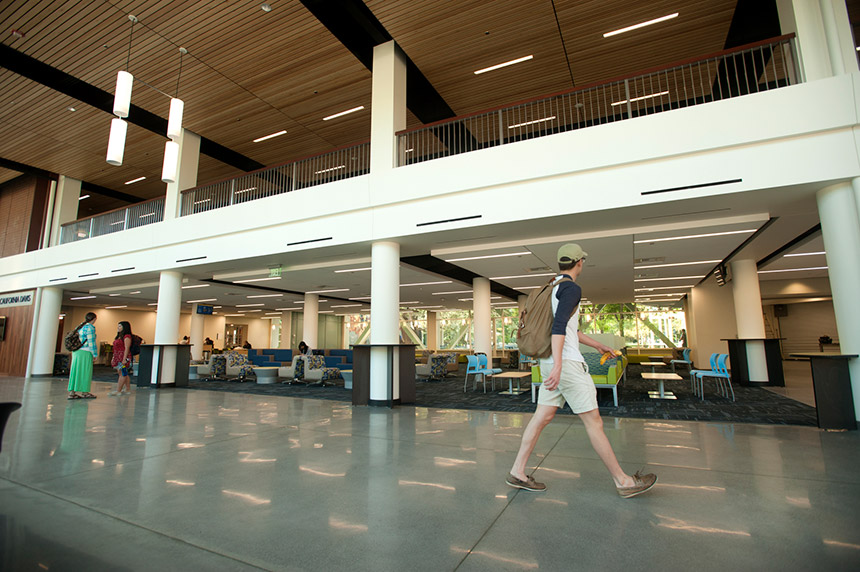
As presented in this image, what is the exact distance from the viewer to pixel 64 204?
15.0 m

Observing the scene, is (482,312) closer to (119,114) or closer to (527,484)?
(119,114)

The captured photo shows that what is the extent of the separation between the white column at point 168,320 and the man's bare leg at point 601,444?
11.7 metres

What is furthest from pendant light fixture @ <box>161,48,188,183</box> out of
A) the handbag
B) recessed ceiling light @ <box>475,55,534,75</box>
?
recessed ceiling light @ <box>475,55,534,75</box>

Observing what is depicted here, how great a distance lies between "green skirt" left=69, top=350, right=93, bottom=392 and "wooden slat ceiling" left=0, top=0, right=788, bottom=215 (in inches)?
241

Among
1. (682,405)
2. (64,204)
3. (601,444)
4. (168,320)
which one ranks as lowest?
(682,405)

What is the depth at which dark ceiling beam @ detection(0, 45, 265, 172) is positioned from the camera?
885 centimetres

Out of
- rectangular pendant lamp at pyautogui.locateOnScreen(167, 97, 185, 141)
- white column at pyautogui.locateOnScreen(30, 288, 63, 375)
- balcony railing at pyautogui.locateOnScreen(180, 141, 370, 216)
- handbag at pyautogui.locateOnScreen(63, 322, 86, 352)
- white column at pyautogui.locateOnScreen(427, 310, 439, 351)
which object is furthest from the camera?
white column at pyautogui.locateOnScreen(427, 310, 439, 351)

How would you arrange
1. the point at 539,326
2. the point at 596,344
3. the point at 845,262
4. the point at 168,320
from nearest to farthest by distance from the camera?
the point at 539,326 → the point at 596,344 → the point at 845,262 → the point at 168,320

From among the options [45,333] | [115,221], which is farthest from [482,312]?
[45,333]

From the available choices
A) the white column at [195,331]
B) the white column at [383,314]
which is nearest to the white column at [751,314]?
the white column at [383,314]

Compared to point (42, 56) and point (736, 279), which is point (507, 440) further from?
point (42, 56)

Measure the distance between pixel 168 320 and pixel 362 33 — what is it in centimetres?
882

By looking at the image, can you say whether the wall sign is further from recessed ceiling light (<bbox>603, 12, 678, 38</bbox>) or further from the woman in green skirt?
recessed ceiling light (<bbox>603, 12, 678, 38</bbox>)

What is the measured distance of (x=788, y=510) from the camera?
2.44m
